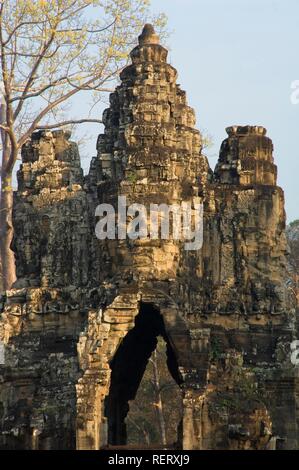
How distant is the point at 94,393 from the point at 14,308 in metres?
3.15

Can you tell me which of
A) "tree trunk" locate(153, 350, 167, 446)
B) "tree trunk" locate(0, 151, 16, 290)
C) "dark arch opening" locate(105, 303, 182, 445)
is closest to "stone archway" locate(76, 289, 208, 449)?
"dark arch opening" locate(105, 303, 182, 445)

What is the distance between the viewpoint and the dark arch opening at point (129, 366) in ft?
90.3

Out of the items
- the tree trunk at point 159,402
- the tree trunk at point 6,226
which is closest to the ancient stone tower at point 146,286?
the tree trunk at point 6,226

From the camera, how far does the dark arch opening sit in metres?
27.5

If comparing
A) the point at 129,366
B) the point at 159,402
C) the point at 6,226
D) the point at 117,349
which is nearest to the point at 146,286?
the point at 117,349

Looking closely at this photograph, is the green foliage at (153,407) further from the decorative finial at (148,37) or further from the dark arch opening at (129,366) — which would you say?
the decorative finial at (148,37)

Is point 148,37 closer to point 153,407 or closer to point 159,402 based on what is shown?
point 159,402

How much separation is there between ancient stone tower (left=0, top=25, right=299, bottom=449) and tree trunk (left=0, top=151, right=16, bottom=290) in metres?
4.67

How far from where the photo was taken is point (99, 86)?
34906 millimetres

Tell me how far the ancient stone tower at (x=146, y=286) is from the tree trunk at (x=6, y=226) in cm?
467

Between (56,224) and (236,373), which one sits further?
(56,224)
